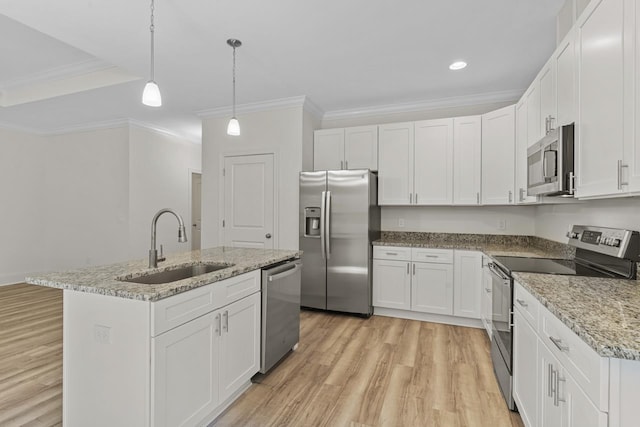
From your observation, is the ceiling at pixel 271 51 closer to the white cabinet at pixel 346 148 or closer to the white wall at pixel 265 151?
the white wall at pixel 265 151

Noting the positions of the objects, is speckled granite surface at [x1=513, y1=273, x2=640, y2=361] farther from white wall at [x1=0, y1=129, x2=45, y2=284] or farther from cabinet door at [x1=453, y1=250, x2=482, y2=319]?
white wall at [x1=0, y1=129, x2=45, y2=284]

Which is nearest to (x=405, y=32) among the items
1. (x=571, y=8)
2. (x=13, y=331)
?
(x=571, y=8)

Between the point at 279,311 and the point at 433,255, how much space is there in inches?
77.7

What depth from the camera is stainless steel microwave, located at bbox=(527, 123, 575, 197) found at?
1.80 metres

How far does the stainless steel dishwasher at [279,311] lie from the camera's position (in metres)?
2.27

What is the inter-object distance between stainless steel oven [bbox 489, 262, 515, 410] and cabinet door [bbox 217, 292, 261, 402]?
65.7 inches

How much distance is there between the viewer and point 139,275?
71.6 inches

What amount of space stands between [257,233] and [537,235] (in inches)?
135

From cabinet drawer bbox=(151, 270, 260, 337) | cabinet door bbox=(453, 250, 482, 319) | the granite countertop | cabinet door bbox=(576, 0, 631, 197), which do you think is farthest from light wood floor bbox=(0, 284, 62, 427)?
cabinet door bbox=(453, 250, 482, 319)

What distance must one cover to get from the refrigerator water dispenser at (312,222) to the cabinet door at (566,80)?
2529 mm

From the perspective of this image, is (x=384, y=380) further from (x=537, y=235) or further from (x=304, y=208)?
(x=537, y=235)

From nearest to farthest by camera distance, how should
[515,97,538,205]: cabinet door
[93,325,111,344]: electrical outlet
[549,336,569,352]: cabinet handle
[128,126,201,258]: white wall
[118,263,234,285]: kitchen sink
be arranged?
1. [549,336,569,352]: cabinet handle
2. [93,325,111,344]: electrical outlet
3. [118,263,234,285]: kitchen sink
4. [515,97,538,205]: cabinet door
5. [128,126,201,258]: white wall

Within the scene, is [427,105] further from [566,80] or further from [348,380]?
[348,380]

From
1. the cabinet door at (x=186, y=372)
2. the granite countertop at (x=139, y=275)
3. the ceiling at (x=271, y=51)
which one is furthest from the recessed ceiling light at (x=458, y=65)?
the cabinet door at (x=186, y=372)
